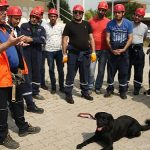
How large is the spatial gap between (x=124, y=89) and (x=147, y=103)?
69 centimetres

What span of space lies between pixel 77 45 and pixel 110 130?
2.78 m

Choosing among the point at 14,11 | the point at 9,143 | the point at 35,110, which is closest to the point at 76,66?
the point at 35,110

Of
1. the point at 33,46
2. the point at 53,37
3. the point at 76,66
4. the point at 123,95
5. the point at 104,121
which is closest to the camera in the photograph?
the point at 104,121

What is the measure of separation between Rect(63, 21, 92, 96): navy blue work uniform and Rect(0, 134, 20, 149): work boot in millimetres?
2622

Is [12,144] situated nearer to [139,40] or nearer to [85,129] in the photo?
[85,129]

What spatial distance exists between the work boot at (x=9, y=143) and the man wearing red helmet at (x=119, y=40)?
3.42 metres

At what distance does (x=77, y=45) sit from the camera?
7488 mm

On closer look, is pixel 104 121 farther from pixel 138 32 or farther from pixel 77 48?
pixel 138 32

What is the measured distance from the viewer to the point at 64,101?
25.9 feet

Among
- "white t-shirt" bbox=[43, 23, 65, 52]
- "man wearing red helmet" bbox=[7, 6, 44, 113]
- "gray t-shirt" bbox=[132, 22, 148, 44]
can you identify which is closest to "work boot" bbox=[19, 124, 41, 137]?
"man wearing red helmet" bbox=[7, 6, 44, 113]

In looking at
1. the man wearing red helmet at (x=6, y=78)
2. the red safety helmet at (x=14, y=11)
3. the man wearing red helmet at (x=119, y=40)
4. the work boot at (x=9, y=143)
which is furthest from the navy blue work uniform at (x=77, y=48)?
the work boot at (x=9, y=143)

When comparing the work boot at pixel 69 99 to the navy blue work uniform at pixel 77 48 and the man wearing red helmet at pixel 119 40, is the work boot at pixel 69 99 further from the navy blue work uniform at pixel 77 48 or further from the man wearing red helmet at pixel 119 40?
the man wearing red helmet at pixel 119 40

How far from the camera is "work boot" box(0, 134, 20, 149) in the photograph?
5330mm

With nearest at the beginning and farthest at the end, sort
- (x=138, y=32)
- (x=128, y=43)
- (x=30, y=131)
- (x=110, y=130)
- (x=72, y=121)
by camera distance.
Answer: (x=110, y=130) → (x=30, y=131) → (x=72, y=121) → (x=128, y=43) → (x=138, y=32)
